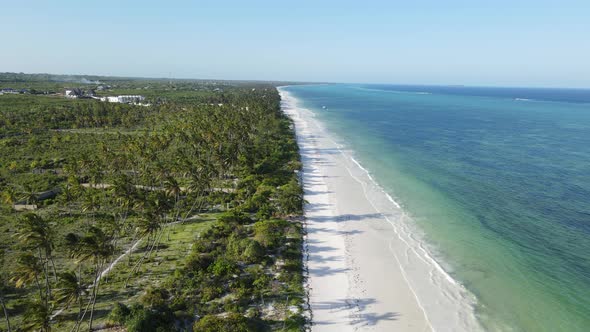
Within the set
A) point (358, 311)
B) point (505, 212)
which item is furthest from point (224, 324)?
point (505, 212)

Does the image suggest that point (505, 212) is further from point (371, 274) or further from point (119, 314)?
point (119, 314)

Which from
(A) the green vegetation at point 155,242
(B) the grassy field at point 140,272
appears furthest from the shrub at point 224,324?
(B) the grassy field at point 140,272

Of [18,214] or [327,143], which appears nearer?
[18,214]

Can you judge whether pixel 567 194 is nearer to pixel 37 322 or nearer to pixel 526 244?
pixel 526 244

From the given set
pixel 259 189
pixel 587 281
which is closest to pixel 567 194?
pixel 587 281

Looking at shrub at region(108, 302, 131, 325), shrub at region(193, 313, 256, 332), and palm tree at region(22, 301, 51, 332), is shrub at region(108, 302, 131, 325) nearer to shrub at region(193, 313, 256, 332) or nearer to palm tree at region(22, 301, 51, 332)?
palm tree at region(22, 301, 51, 332)

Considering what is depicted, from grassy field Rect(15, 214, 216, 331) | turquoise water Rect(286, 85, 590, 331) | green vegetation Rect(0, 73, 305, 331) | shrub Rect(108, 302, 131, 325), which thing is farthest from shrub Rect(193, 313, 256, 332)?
turquoise water Rect(286, 85, 590, 331)
